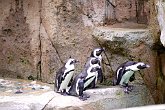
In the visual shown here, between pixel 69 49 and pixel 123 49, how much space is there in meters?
0.55

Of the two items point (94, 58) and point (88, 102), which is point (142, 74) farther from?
point (88, 102)

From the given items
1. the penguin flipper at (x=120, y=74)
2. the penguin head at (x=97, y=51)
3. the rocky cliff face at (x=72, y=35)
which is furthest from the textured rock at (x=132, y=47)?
the penguin flipper at (x=120, y=74)

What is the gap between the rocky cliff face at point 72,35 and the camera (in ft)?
10.5

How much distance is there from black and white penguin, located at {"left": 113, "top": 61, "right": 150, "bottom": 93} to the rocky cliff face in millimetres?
205

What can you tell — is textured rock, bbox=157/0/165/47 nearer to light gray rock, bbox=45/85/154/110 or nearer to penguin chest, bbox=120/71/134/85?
penguin chest, bbox=120/71/134/85

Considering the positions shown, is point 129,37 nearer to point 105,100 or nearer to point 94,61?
point 94,61

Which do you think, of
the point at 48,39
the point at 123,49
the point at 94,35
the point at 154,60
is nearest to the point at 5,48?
the point at 48,39

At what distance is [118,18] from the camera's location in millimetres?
3514

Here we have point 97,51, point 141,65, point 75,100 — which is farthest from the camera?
point 97,51

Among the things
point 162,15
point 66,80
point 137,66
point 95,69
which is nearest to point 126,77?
point 137,66

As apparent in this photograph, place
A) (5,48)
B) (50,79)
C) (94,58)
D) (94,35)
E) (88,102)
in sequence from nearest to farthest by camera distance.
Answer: (88,102)
(94,58)
(94,35)
(50,79)
(5,48)

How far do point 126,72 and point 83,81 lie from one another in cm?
39

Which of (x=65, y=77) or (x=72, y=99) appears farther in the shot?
(x=65, y=77)

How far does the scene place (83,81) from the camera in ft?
9.54
